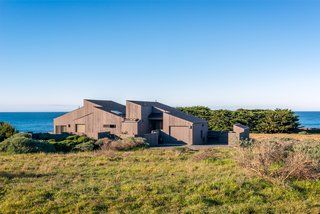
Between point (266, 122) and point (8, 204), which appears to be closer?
point (8, 204)

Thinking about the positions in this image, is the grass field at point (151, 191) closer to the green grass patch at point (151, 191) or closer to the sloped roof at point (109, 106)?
the green grass patch at point (151, 191)

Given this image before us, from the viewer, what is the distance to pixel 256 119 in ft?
179

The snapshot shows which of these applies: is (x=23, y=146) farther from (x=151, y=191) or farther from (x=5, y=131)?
(x=151, y=191)

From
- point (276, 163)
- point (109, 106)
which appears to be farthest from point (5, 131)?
point (276, 163)

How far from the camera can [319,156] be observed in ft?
47.8

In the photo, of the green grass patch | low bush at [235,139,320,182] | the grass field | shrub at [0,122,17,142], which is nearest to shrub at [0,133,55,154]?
shrub at [0,122,17,142]

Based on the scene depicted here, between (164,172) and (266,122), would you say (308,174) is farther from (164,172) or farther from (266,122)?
(266,122)

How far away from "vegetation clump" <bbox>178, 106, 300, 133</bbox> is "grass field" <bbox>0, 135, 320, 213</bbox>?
38.3 m

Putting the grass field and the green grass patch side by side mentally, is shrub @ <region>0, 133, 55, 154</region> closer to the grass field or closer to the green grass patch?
the grass field

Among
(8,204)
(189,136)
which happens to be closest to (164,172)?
(8,204)

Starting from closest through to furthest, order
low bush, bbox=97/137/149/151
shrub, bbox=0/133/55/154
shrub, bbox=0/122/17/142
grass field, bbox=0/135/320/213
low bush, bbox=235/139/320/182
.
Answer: grass field, bbox=0/135/320/213, low bush, bbox=235/139/320/182, shrub, bbox=0/133/55/154, low bush, bbox=97/137/149/151, shrub, bbox=0/122/17/142

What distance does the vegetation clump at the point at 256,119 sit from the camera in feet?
171

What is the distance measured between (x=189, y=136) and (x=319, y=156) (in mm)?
23312

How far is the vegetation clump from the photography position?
5216 centimetres
